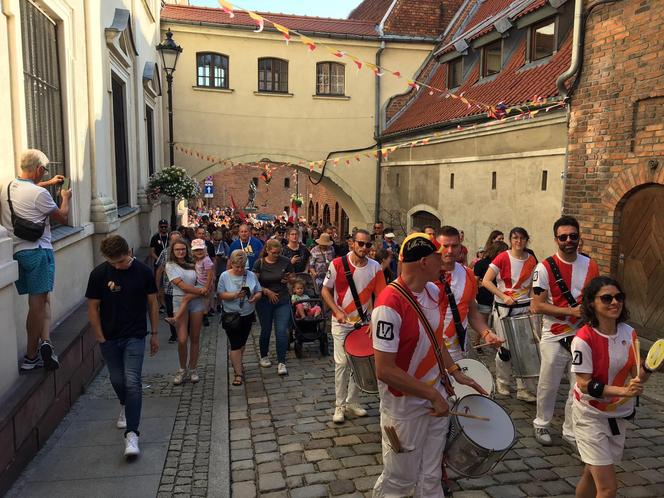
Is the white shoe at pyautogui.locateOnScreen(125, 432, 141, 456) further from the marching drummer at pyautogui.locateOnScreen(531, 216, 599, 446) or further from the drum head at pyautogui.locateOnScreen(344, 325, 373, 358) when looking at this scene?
the marching drummer at pyautogui.locateOnScreen(531, 216, 599, 446)

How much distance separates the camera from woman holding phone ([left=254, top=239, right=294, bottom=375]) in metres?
6.96

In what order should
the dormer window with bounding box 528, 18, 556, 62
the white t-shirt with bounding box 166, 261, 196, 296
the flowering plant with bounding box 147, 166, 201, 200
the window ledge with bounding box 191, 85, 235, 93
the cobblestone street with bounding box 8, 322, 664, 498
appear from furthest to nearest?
the window ledge with bounding box 191, 85, 235, 93 → the flowering plant with bounding box 147, 166, 201, 200 → the dormer window with bounding box 528, 18, 556, 62 → the white t-shirt with bounding box 166, 261, 196, 296 → the cobblestone street with bounding box 8, 322, 664, 498

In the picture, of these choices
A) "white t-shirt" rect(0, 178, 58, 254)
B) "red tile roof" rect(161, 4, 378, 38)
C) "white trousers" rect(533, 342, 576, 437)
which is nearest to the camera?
"white t-shirt" rect(0, 178, 58, 254)

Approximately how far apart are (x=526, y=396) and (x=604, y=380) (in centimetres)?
280

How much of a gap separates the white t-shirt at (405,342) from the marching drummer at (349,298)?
2.16 m

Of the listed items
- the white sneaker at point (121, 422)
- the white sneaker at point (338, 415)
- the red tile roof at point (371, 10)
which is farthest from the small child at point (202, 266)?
the red tile roof at point (371, 10)

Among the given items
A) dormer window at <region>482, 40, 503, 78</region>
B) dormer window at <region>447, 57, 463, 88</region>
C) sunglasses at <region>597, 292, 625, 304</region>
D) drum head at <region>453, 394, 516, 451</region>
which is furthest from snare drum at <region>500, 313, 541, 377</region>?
dormer window at <region>447, 57, 463, 88</region>

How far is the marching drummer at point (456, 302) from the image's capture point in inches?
182

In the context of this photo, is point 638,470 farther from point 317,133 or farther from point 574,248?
point 317,133

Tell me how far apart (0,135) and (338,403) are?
386 cm

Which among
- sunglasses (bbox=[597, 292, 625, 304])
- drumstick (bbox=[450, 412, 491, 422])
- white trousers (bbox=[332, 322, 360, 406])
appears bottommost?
white trousers (bbox=[332, 322, 360, 406])

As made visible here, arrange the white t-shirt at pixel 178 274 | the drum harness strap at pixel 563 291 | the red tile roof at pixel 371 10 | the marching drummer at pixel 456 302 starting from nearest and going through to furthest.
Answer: the marching drummer at pixel 456 302
the drum harness strap at pixel 563 291
the white t-shirt at pixel 178 274
the red tile roof at pixel 371 10

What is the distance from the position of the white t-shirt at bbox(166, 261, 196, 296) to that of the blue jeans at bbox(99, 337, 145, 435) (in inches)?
67.2

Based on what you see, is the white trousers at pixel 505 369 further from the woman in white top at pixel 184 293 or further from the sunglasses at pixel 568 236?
the woman in white top at pixel 184 293
